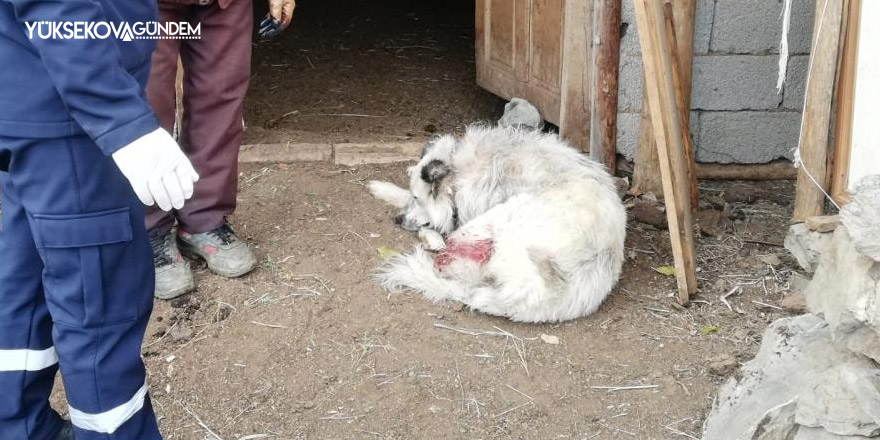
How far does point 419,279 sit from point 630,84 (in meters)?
1.67

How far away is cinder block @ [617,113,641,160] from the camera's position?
496 cm

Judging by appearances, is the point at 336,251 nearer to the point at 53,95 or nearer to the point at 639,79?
the point at 639,79

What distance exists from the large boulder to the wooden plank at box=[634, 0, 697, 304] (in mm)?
808

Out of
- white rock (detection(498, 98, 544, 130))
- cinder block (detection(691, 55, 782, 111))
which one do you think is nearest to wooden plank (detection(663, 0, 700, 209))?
cinder block (detection(691, 55, 782, 111))

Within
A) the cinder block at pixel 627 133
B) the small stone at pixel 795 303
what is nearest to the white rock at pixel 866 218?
the small stone at pixel 795 303

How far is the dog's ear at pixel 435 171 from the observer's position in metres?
4.50

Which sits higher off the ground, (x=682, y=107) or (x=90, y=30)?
(x=90, y=30)

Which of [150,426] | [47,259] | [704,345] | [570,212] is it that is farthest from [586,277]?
[47,259]

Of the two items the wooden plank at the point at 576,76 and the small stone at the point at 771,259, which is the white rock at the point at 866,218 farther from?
the wooden plank at the point at 576,76

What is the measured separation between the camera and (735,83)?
492 centimetres

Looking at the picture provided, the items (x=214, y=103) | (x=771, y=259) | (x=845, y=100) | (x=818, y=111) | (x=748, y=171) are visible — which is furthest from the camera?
(x=748, y=171)

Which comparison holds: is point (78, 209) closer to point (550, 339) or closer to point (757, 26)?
point (550, 339)

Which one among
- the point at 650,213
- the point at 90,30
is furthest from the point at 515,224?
the point at 90,30

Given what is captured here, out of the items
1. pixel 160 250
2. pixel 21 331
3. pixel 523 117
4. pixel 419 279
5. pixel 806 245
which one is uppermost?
pixel 21 331
